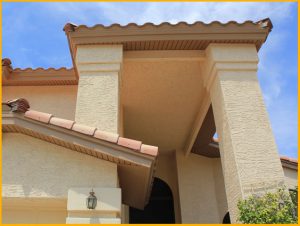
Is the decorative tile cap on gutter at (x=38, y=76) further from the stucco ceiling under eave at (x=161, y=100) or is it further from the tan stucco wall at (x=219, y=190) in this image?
the tan stucco wall at (x=219, y=190)

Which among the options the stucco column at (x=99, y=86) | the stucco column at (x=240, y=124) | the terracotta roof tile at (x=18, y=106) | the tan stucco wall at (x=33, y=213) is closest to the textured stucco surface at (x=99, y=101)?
the stucco column at (x=99, y=86)

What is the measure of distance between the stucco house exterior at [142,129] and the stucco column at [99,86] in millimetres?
22

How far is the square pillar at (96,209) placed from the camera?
4750 mm

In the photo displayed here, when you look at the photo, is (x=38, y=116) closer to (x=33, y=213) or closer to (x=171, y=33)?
(x=33, y=213)

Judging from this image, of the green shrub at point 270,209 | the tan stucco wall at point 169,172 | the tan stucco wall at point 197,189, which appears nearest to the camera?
the green shrub at point 270,209

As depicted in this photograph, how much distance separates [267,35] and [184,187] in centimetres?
509

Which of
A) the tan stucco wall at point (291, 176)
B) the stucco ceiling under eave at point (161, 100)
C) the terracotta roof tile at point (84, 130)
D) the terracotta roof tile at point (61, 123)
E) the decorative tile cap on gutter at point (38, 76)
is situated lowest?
the terracotta roof tile at point (84, 130)

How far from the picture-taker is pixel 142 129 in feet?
32.3

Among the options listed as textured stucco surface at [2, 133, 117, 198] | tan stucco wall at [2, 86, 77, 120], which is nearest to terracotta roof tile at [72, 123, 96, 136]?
textured stucco surface at [2, 133, 117, 198]

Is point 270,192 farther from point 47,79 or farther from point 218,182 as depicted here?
point 47,79

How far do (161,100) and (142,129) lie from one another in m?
1.55

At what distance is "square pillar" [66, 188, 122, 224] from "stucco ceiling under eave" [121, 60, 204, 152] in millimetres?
3378

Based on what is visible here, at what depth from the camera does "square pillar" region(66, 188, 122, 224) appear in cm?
475

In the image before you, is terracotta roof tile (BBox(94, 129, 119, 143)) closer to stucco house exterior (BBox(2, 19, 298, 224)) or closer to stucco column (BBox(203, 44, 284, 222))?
stucco house exterior (BBox(2, 19, 298, 224))
